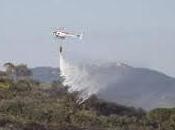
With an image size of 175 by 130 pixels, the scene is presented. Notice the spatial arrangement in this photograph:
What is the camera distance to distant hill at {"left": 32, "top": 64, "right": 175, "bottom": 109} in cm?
4928

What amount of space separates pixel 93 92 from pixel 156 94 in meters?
5.09

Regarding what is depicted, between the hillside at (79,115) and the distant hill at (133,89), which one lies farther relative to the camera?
the hillside at (79,115)

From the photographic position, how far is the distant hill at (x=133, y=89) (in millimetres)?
A: 49281

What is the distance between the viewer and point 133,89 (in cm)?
5309

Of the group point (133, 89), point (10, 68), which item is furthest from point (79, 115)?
point (10, 68)

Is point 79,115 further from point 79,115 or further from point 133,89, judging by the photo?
point 133,89

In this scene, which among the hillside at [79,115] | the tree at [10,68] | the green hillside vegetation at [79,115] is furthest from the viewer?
the tree at [10,68]

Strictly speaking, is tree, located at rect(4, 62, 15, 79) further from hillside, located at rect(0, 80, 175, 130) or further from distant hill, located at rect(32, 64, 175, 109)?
distant hill, located at rect(32, 64, 175, 109)

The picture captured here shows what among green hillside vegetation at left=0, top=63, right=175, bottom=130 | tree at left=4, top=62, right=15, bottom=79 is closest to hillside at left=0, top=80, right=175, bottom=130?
green hillside vegetation at left=0, top=63, right=175, bottom=130

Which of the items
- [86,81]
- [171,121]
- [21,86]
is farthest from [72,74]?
[21,86]

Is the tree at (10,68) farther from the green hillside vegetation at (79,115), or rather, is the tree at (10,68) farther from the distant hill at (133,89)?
the distant hill at (133,89)

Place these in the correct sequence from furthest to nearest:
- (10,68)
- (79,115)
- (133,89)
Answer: (10,68) < (79,115) < (133,89)

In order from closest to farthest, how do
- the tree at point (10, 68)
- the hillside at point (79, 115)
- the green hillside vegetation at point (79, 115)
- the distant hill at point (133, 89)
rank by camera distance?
the distant hill at point (133, 89), the green hillside vegetation at point (79, 115), the hillside at point (79, 115), the tree at point (10, 68)

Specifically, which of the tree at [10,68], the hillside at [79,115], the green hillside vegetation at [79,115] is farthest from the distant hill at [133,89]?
the tree at [10,68]
